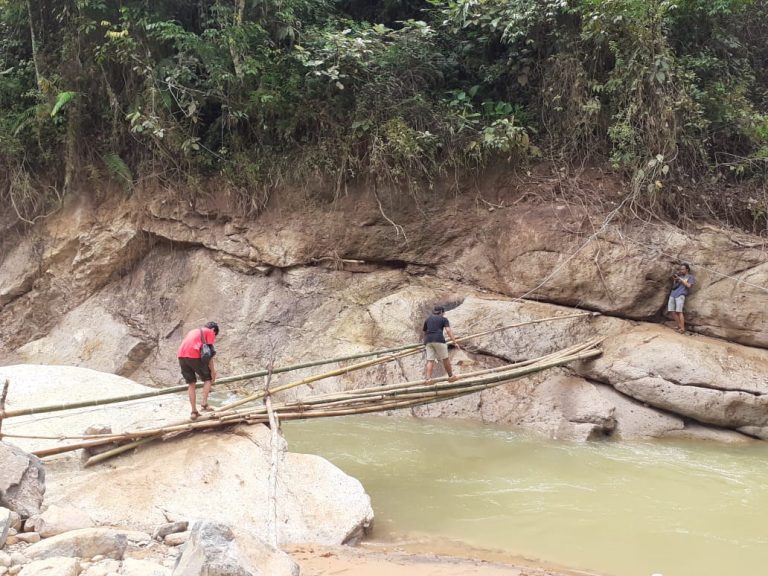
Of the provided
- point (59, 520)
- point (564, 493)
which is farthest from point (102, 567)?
point (564, 493)

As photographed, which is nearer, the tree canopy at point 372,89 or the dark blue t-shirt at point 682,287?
the dark blue t-shirt at point 682,287

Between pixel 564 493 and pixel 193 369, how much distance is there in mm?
3662

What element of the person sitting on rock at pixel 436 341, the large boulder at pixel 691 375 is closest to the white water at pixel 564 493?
the large boulder at pixel 691 375

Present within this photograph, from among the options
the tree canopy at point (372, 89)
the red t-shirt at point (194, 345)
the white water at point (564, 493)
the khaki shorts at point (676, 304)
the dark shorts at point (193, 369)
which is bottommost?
the white water at point (564, 493)

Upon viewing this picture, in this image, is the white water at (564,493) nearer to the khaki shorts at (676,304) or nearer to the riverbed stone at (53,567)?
the khaki shorts at (676,304)

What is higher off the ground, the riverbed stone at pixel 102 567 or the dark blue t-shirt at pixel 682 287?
the dark blue t-shirt at pixel 682 287

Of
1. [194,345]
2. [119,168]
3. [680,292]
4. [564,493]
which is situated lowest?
[564,493]

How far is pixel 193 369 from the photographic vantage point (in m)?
6.05

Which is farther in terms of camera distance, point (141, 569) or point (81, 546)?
point (81, 546)

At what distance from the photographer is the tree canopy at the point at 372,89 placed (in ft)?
30.8

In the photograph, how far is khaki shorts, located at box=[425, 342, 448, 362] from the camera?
7.95 meters

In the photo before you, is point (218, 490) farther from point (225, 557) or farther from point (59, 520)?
point (225, 557)

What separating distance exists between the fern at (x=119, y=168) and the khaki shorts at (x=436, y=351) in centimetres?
631

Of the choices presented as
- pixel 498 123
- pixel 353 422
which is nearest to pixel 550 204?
pixel 498 123
